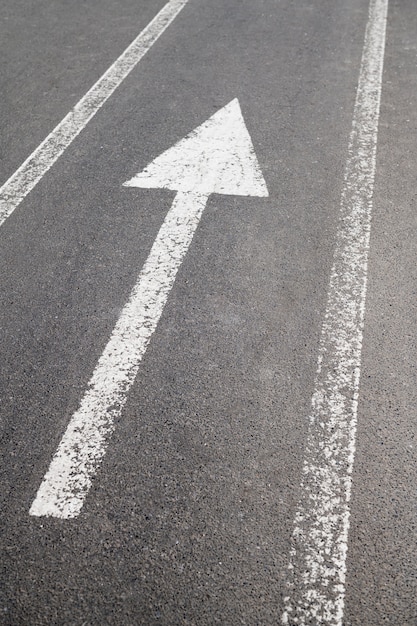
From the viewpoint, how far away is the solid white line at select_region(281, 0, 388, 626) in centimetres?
281

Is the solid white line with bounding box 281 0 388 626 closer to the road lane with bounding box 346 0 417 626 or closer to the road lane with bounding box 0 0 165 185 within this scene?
the road lane with bounding box 346 0 417 626

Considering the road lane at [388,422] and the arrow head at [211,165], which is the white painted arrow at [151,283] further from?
the road lane at [388,422]

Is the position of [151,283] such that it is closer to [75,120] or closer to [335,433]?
[335,433]

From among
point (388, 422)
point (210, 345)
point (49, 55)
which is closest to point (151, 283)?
point (210, 345)

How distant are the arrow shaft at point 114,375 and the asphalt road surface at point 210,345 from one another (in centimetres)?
1

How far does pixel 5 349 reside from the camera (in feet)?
12.9

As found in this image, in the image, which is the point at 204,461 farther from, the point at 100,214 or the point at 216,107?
the point at 216,107

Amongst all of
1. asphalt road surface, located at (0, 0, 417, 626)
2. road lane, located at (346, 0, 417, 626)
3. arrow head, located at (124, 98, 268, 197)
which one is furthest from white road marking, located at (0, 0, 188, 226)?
road lane, located at (346, 0, 417, 626)

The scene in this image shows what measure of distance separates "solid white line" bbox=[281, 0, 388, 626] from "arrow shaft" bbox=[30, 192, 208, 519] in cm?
98

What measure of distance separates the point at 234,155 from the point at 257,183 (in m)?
0.48

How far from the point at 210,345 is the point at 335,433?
2.94ft

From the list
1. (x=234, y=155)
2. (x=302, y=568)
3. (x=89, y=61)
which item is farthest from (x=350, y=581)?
(x=89, y=61)

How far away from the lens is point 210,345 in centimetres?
396

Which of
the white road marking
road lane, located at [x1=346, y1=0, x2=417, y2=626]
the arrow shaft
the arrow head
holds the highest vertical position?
the white road marking
